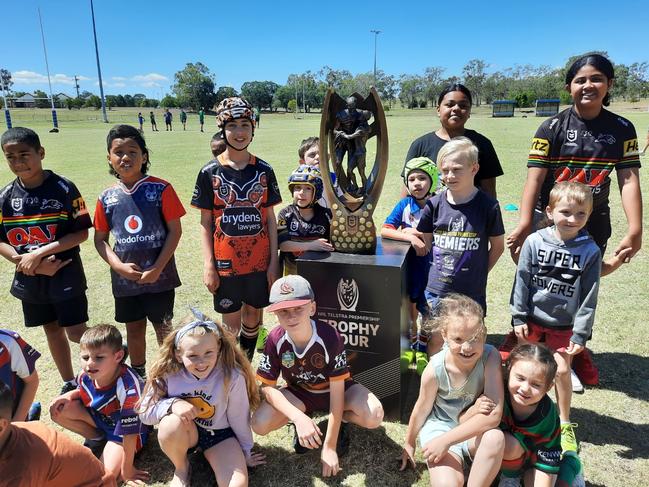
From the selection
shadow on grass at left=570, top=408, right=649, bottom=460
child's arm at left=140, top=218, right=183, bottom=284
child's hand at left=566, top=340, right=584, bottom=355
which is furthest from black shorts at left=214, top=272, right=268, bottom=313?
shadow on grass at left=570, top=408, right=649, bottom=460

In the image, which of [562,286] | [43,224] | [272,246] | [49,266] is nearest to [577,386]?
[562,286]

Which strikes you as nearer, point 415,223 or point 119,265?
point 119,265

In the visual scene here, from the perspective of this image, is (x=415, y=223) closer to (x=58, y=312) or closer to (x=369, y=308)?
(x=369, y=308)

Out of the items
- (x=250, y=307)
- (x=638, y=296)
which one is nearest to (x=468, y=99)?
(x=250, y=307)

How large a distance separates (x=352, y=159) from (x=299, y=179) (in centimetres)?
37

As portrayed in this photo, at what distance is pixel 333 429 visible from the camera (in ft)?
7.56

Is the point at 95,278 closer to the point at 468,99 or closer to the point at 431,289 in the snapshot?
the point at 431,289

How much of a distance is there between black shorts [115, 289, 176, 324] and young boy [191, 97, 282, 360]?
304 mm

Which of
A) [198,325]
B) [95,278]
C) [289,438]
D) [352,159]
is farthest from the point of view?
[95,278]

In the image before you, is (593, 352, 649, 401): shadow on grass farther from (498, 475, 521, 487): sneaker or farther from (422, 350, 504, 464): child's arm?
(422, 350, 504, 464): child's arm

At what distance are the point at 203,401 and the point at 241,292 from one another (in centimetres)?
95

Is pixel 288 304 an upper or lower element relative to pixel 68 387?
upper

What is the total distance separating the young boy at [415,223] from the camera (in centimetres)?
292

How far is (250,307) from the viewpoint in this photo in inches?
131
